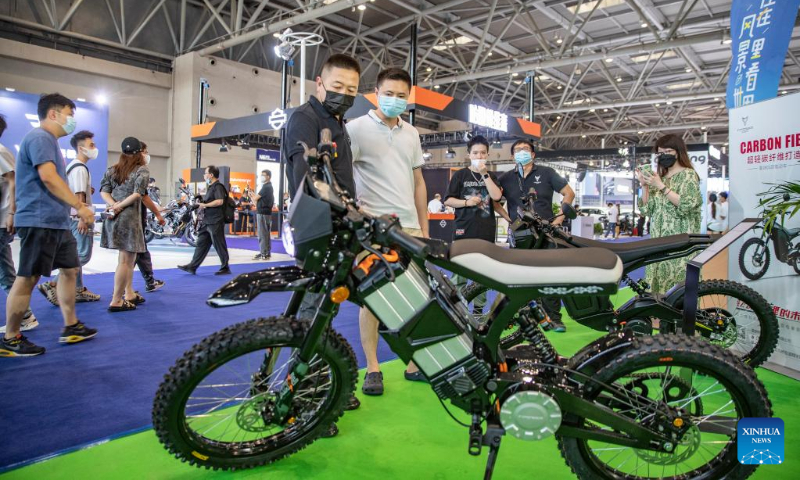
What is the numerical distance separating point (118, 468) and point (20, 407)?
91 cm

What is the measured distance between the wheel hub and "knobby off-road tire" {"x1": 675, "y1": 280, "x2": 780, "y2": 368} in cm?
178

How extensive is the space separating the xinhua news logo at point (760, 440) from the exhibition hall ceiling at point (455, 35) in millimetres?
10778

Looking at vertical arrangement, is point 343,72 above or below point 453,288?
above

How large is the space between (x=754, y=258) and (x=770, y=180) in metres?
0.50

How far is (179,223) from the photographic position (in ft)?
37.3

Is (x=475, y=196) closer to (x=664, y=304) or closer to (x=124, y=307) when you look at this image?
(x=664, y=304)

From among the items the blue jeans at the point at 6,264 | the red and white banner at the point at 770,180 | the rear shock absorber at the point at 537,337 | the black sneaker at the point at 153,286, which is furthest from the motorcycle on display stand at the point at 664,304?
the black sneaker at the point at 153,286

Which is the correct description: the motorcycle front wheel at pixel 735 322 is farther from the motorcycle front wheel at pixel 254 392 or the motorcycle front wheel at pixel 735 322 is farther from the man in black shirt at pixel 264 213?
the man in black shirt at pixel 264 213

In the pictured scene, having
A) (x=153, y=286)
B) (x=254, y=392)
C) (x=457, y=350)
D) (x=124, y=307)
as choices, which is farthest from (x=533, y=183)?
(x=153, y=286)

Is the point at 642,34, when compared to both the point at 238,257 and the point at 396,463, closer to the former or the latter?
the point at 238,257

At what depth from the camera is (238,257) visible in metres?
9.42

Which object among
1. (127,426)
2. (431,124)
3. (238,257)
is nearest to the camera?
(127,426)

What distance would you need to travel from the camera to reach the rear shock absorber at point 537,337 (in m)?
1.71

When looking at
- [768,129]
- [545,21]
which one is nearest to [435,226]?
[545,21]
